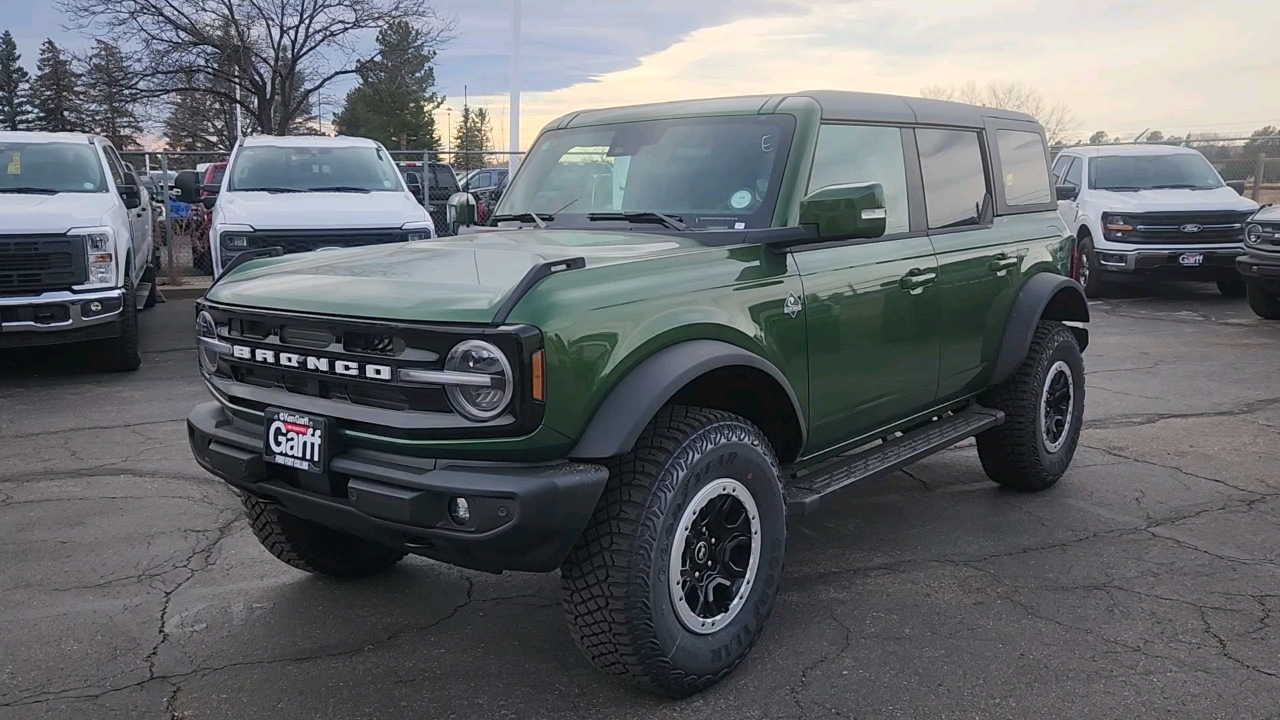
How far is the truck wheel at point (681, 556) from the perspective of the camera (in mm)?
3010

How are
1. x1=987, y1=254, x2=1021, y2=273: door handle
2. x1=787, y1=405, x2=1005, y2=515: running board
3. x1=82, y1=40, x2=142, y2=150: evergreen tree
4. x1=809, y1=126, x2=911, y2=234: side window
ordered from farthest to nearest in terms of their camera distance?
x1=82, y1=40, x2=142, y2=150: evergreen tree < x1=987, y1=254, x2=1021, y2=273: door handle < x1=809, y1=126, x2=911, y2=234: side window < x1=787, y1=405, x2=1005, y2=515: running board

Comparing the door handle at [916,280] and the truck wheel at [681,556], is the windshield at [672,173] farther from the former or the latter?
the truck wheel at [681,556]

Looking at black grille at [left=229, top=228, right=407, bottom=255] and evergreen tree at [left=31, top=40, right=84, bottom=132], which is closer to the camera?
black grille at [left=229, top=228, right=407, bottom=255]

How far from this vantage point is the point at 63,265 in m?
8.14

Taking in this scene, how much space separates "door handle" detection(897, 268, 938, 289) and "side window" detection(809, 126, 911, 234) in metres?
0.20

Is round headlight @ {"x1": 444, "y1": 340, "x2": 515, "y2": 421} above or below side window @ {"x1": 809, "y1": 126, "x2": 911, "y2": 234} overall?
below

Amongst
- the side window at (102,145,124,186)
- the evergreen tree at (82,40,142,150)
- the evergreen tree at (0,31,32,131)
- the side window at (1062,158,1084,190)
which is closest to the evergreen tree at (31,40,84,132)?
the evergreen tree at (0,31,32,131)

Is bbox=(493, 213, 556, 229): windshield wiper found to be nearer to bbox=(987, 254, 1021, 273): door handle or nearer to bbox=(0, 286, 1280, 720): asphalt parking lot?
bbox=(0, 286, 1280, 720): asphalt parking lot

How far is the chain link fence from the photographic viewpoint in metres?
20.8

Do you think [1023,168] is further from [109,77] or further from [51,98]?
[51,98]

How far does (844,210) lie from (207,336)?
7.37 ft

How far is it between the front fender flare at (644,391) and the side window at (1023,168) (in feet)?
8.61

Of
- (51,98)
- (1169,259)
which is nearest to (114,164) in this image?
(1169,259)

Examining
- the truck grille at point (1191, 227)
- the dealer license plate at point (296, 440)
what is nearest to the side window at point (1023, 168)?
the dealer license plate at point (296, 440)
